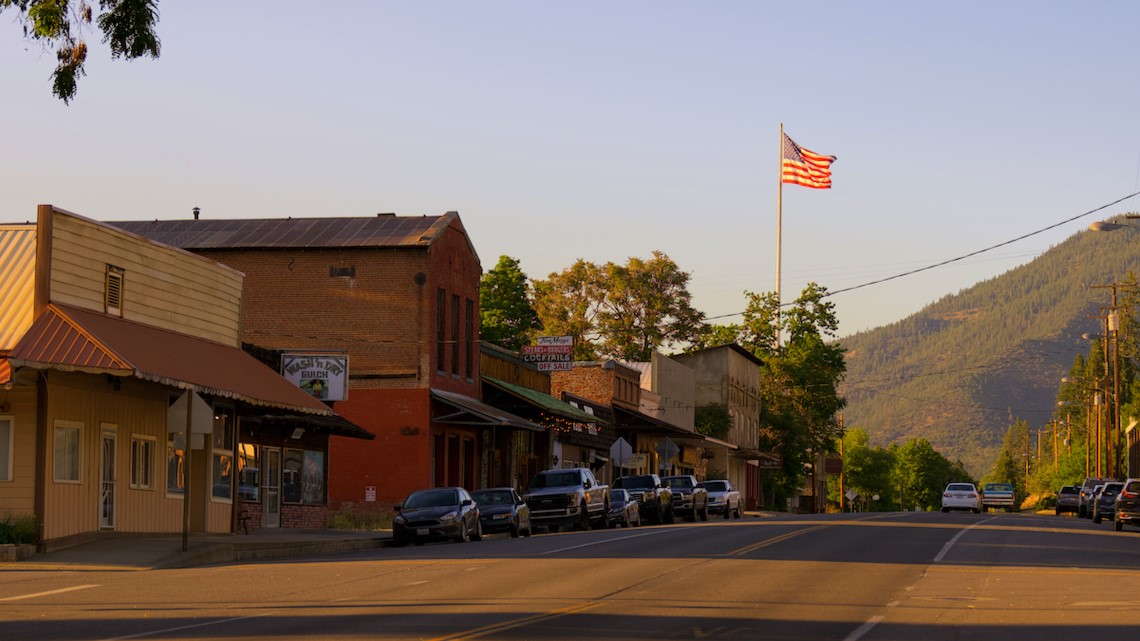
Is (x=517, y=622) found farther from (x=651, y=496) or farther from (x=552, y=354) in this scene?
(x=552, y=354)

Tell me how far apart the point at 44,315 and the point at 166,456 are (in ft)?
19.6

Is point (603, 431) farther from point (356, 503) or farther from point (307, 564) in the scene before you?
point (307, 564)

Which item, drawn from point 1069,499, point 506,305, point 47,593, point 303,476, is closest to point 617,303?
point 506,305

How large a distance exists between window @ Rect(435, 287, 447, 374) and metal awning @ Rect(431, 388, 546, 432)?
Result: 3.01 feet

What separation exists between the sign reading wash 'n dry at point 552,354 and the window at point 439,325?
21.9 ft

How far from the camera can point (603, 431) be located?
63.8 metres

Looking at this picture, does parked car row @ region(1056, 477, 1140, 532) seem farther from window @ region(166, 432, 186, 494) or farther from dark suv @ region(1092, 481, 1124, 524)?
window @ region(166, 432, 186, 494)

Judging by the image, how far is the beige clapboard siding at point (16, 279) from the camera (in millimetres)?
27031

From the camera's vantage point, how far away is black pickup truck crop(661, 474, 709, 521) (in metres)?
51.4

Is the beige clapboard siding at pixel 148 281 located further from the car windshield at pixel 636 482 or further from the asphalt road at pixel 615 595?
the car windshield at pixel 636 482

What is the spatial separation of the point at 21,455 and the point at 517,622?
14.3m

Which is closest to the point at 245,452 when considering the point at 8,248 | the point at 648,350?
the point at 8,248

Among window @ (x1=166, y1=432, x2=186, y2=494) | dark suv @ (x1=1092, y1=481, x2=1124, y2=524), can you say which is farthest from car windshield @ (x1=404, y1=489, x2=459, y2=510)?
dark suv @ (x1=1092, y1=481, x2=1124, y2=524)

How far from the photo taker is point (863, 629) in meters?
15.9
